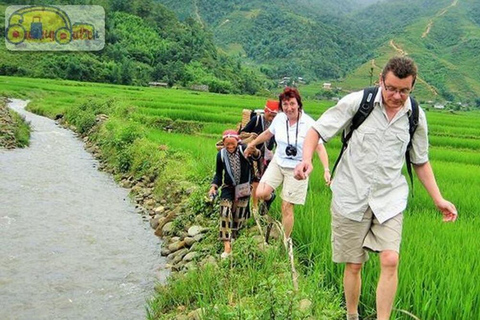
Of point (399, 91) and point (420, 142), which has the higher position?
point (399, 91)

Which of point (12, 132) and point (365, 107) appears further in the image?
point (12, 132)

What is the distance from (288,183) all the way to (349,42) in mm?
109595

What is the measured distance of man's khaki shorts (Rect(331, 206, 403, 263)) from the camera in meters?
2.95

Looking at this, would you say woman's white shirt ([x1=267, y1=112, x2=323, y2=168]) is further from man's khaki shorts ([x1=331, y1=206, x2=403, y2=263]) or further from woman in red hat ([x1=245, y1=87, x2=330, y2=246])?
man's khaki shorts ([x1=331, y1=206, x2=403, y2=263])

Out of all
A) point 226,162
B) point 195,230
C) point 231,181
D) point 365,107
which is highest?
point 365,107

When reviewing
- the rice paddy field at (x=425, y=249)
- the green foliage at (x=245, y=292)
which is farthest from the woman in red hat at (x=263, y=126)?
the green foliage at (x=245, y=292)

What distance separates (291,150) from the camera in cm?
469

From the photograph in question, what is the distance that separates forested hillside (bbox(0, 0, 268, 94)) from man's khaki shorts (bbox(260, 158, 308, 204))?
46.5m

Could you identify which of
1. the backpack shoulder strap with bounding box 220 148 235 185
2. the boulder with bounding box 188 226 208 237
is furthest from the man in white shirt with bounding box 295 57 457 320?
the boulder with bounding box 188 226 208 237

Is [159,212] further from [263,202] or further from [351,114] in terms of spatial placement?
[351,114]

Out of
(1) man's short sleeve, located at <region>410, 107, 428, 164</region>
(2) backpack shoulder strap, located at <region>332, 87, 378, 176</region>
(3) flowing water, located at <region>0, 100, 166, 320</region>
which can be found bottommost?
(3) flowing water, located at <region>0, 100, 166, 320</region>

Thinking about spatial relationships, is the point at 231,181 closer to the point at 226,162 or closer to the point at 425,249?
the point at 226,162

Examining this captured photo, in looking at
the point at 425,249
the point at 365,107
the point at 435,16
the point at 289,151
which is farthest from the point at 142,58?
the point at 435,16

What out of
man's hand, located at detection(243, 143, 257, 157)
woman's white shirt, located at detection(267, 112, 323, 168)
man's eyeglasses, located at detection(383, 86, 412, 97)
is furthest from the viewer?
man's hand, located at detection(243, 143, 257, 157)
